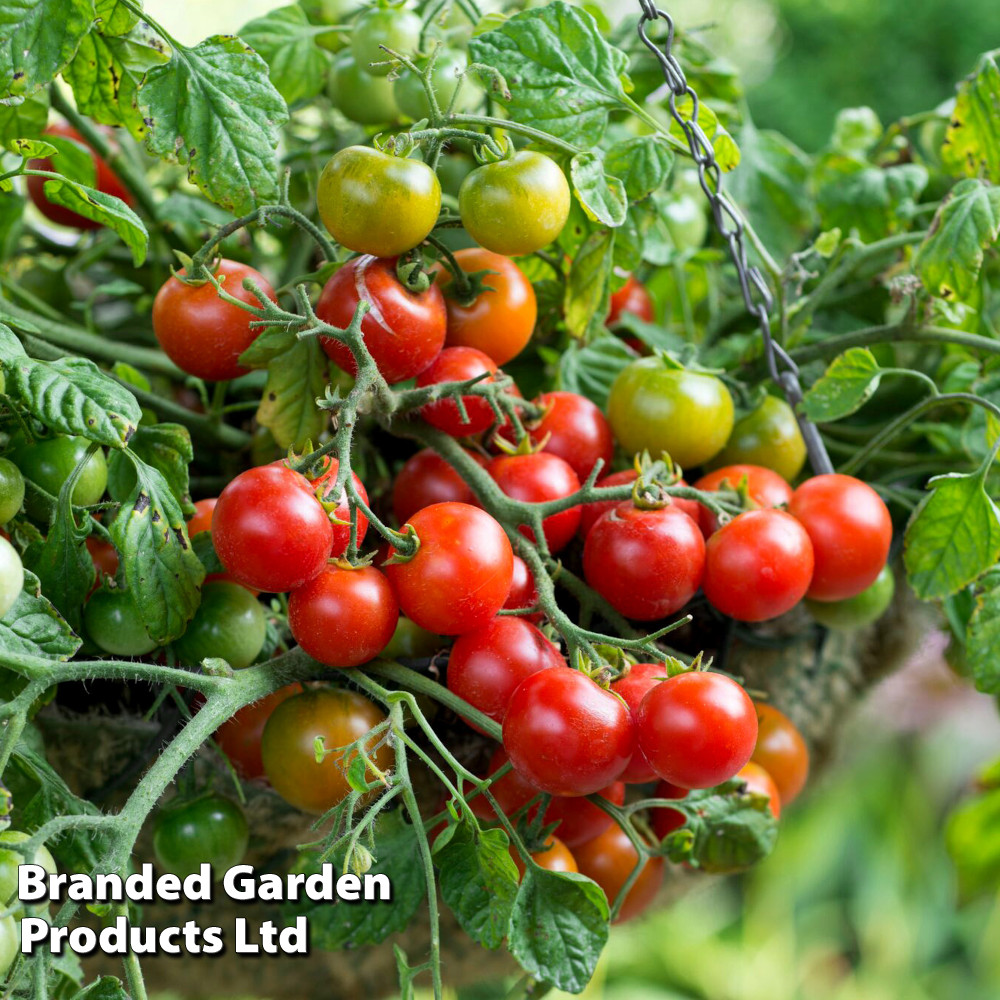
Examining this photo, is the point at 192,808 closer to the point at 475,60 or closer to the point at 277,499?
the point at 277,499

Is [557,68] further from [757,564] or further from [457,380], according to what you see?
[757,564]

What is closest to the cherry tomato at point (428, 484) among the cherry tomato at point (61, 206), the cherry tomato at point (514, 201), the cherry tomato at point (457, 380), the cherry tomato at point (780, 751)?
the cherry tomato at point (457, 380)

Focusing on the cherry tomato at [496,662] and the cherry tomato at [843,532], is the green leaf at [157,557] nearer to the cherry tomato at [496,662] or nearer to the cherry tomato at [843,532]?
the cherry tomato at [496,662]

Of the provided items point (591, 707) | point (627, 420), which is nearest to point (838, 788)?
point (627, 420)

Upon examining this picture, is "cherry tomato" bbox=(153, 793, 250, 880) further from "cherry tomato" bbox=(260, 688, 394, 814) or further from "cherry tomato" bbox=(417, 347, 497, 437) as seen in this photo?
"cherry tomato" bbox=(417, 347, 497, 437)

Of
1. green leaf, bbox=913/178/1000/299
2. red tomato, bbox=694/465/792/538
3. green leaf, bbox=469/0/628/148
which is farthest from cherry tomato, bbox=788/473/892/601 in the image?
green leaf, bbox=469/0/628/148

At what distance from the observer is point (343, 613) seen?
0.43 m

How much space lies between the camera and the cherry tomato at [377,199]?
1.44 ft

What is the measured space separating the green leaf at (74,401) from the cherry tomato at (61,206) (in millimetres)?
351

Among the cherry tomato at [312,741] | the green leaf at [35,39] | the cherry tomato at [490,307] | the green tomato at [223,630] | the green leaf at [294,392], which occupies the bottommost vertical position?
the cherry tomato at [312,741]

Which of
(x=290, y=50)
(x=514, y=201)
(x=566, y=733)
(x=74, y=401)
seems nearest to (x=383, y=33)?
(x=290, y=50)

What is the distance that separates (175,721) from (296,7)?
0.44m

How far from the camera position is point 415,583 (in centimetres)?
43

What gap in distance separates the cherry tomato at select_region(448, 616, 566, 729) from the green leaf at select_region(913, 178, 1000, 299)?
301mm
